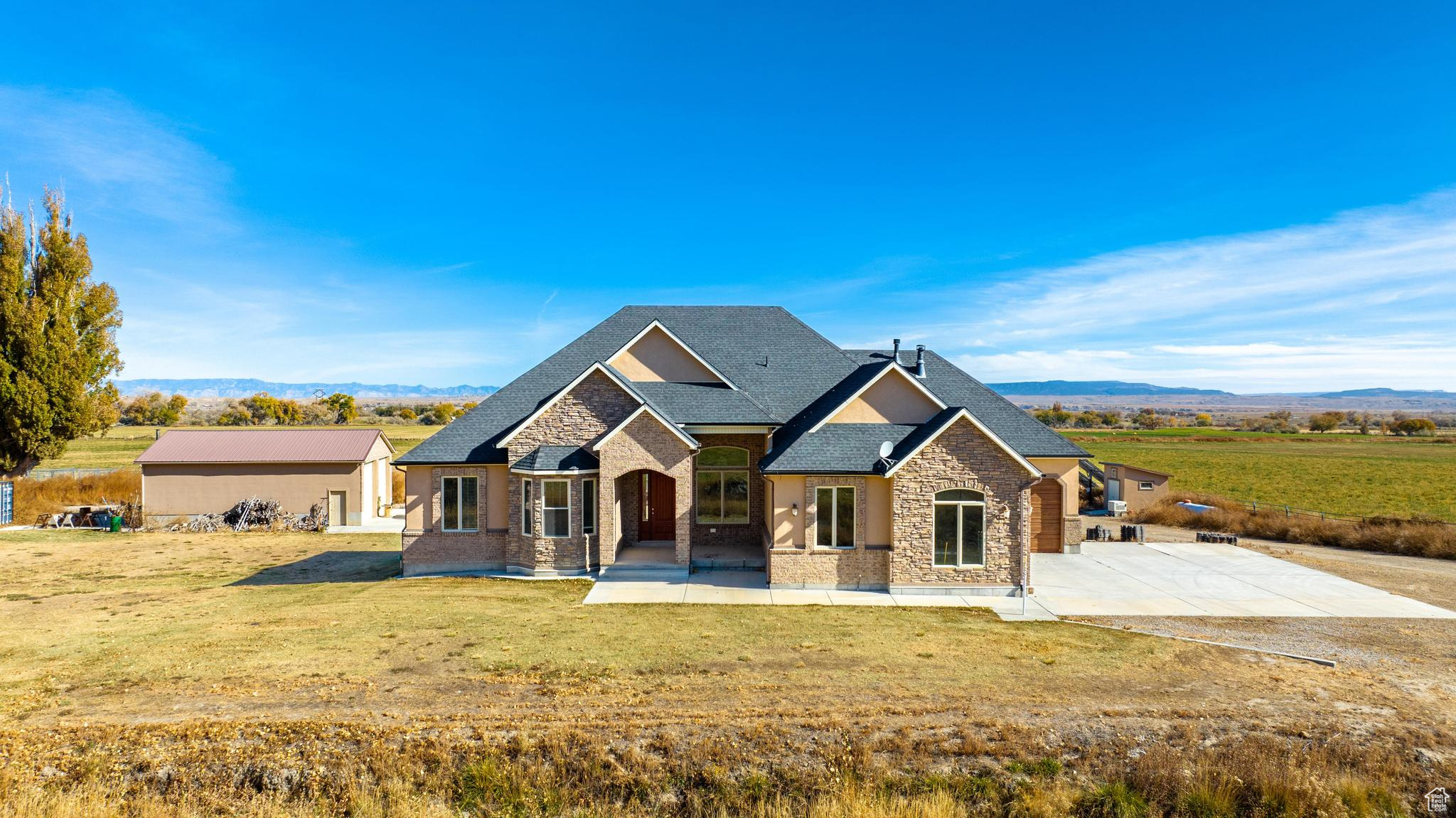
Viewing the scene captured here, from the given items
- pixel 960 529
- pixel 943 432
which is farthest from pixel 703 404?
pixel 960 529

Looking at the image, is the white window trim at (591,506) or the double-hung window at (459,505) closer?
the white window trim at (591,506)

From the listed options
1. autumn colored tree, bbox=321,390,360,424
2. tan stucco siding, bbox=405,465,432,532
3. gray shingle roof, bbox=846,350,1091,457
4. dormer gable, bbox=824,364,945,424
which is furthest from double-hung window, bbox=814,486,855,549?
autumn colored tree, bbox=321,390,360,424

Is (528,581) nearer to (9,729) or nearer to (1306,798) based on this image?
(9,729)

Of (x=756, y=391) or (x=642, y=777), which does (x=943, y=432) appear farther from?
(x=642, y=777)

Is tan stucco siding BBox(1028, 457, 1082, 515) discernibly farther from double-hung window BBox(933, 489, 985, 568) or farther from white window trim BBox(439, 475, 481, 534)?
white window trim BBox(439, 475, 481, 534)

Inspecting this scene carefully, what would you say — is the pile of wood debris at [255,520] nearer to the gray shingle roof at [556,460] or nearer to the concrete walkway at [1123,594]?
the gray shingle roof at [556,460]

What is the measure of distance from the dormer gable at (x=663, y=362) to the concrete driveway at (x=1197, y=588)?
11.8 metres

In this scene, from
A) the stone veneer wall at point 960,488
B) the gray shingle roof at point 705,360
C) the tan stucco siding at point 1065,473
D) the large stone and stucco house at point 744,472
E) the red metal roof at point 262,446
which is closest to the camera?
the stone veneer wall at point 960,488

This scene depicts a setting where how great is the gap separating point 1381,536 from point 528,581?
29.0m

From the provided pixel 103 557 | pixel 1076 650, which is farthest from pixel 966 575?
pixel 103 557

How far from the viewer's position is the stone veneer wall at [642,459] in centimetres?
1795

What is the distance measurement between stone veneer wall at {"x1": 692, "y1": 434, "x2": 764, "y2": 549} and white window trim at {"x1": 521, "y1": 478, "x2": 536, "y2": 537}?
5.09 metres

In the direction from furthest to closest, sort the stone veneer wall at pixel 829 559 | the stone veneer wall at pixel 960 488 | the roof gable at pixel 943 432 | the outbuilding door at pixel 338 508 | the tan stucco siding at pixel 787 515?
the outbuilding door at pixel 338 508, the tan stucco siding at pixel 787 515, the stone veneer wall at pixel 829 559, the stone veneer wall at pixel 960 488, the roof gable at pixel 943 432

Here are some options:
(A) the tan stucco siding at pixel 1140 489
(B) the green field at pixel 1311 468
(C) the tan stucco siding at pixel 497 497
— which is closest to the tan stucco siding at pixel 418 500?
(C) the tan stucco siding at pixel 497 497
